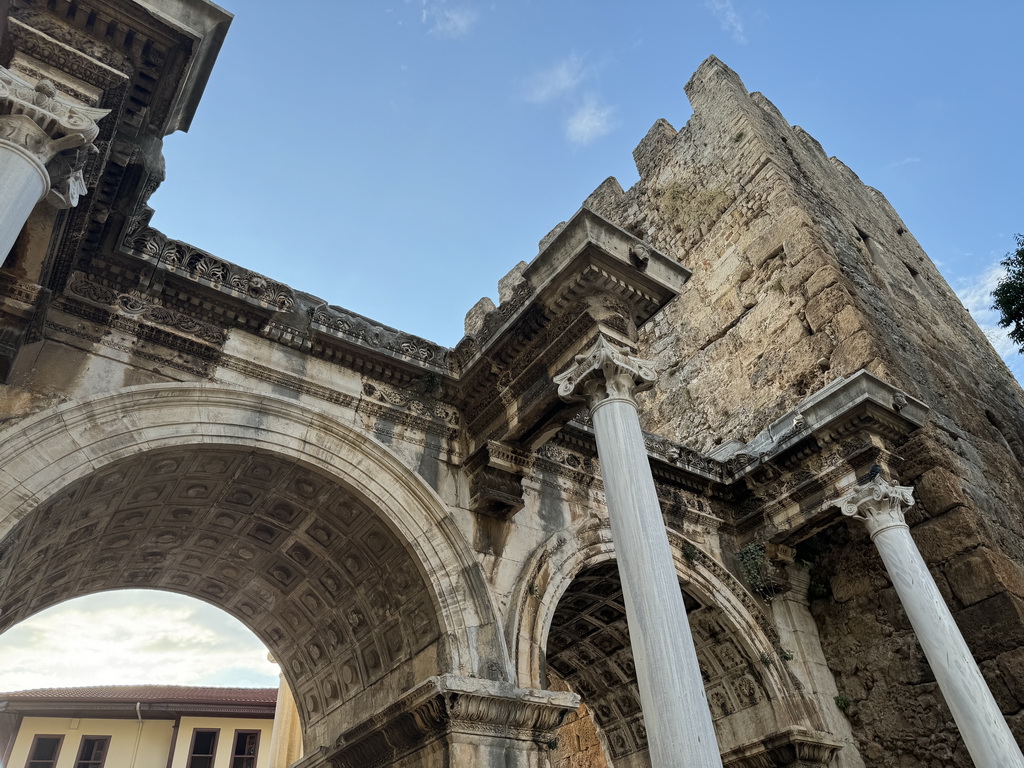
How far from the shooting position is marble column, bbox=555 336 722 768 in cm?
468

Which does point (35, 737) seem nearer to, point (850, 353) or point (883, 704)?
point (883, 704)

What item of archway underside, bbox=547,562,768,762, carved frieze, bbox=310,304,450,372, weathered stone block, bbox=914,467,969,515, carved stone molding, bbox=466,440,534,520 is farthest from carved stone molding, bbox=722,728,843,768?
carved frieze, bbox=310,304,450,372

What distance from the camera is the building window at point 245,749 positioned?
19.7 metres

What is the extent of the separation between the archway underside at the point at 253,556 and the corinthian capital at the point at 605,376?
7.50 feet

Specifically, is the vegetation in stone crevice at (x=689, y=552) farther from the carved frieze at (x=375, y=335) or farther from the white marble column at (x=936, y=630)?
the carved frieze at (x=375, y=335)

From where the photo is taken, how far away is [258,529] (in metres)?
7.46

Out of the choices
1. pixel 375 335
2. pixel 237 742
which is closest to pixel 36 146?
pixel 375 335

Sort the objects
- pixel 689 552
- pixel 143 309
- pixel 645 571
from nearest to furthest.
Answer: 1. pixel 645 571
2. pixel 143 309
3. pixel 689 552

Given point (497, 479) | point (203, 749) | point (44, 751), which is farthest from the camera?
point (203, 749)

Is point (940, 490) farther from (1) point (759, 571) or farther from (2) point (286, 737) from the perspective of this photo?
(2) point (286, 737)

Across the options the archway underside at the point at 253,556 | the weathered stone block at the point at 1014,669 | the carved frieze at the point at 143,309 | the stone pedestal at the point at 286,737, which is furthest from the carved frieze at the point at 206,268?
the weathered stone block at the point at 1014,669

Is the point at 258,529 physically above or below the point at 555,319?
below

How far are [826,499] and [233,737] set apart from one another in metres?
18.0

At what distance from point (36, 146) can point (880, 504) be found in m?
8.59
